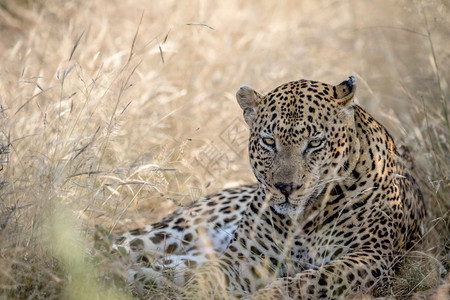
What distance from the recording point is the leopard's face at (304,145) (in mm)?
5602

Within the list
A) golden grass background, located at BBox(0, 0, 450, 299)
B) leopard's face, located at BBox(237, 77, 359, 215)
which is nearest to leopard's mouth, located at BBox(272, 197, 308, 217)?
leopard's face, located at BBox(237, 77, 359, 215)

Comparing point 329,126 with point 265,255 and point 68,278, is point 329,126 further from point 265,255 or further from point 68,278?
point 68,278

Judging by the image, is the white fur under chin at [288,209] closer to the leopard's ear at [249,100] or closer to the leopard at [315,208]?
the leopard at [315,208]

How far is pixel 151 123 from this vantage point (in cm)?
823

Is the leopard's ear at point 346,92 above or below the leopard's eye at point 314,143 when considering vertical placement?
above

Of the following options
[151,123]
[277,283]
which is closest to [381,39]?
[151,123]

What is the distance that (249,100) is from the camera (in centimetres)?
615

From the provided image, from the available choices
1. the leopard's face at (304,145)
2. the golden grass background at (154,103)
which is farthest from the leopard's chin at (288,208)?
the golden grass background at (154,103)

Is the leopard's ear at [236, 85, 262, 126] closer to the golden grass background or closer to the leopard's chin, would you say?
the golden grass background

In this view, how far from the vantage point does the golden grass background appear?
16.5ft

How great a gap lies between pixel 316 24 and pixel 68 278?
8.83 meters

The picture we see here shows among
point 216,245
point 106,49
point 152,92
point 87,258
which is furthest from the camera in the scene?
point 106,49

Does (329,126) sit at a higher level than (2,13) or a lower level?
lower

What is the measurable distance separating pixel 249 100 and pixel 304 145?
72 centimetres
